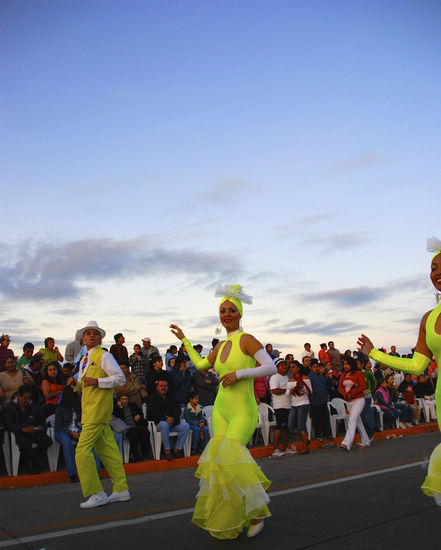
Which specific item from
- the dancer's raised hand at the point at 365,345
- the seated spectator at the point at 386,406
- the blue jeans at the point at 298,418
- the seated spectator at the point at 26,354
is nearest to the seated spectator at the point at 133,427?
the seated spectator at the point at 26,354

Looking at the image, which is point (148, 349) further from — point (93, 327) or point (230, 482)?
point (230, 482)

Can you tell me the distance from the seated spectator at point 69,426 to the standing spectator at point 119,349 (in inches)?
141

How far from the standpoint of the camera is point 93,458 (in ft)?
22.1

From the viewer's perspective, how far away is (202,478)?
5.03 meters

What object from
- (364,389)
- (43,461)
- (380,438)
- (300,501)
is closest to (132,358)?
(43,461)

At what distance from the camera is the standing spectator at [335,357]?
17.9 metres

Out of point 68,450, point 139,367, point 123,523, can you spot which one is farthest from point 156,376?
point 123,523

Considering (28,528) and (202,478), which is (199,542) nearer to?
(202,478)

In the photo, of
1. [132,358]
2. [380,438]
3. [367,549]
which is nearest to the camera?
[367,549]

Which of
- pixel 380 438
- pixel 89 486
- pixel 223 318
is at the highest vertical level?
pixel 223 318

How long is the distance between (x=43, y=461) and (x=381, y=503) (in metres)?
6.30

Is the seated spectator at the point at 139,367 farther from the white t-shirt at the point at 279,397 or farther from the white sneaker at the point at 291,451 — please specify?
the white sneaker at the point at 291,451

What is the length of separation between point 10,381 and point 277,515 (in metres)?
5.97

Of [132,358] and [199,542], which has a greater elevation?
[132,358]
